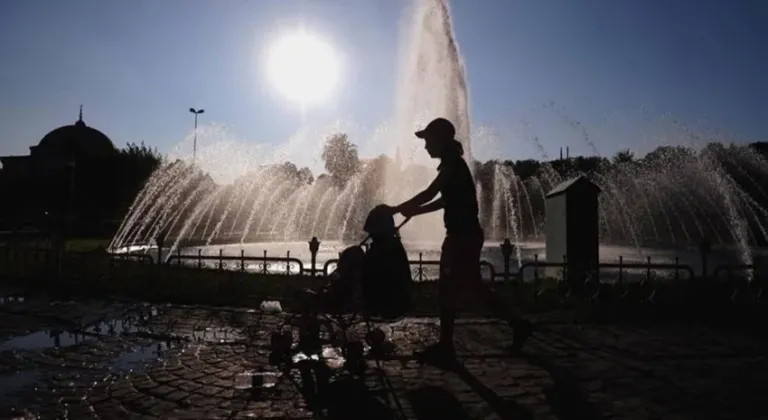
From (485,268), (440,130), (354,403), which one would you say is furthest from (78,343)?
(485,268)

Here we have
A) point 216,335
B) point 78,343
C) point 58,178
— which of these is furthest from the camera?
point 58,178

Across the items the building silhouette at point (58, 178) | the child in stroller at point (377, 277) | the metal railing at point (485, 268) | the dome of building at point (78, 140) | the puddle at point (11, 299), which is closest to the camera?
the child in stroller at point (377, 277)

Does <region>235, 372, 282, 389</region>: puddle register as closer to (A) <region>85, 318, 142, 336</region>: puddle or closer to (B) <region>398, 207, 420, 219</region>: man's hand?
(B) <region>398, 207, 420, 219</region>: man's hand

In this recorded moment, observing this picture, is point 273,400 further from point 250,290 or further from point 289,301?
point 250,290

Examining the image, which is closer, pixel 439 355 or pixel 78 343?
pixel 439 355

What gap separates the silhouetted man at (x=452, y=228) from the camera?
597 cm

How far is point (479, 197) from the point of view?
30.0 meters

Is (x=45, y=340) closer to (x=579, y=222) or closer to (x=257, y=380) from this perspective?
(x=257, y=380)

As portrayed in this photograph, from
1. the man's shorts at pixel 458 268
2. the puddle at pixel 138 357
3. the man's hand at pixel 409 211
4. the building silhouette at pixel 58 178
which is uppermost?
the building silhouette at pixel 58 178

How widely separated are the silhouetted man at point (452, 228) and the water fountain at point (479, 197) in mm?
14765

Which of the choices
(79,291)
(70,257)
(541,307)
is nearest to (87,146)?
(70,257)

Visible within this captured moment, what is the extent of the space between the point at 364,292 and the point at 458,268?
94 cm

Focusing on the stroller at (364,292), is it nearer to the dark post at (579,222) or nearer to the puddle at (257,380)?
the puddle at (257,380)

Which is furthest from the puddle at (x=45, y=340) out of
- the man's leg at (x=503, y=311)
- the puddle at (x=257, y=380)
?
the man's leg at (x=503, y=311)
